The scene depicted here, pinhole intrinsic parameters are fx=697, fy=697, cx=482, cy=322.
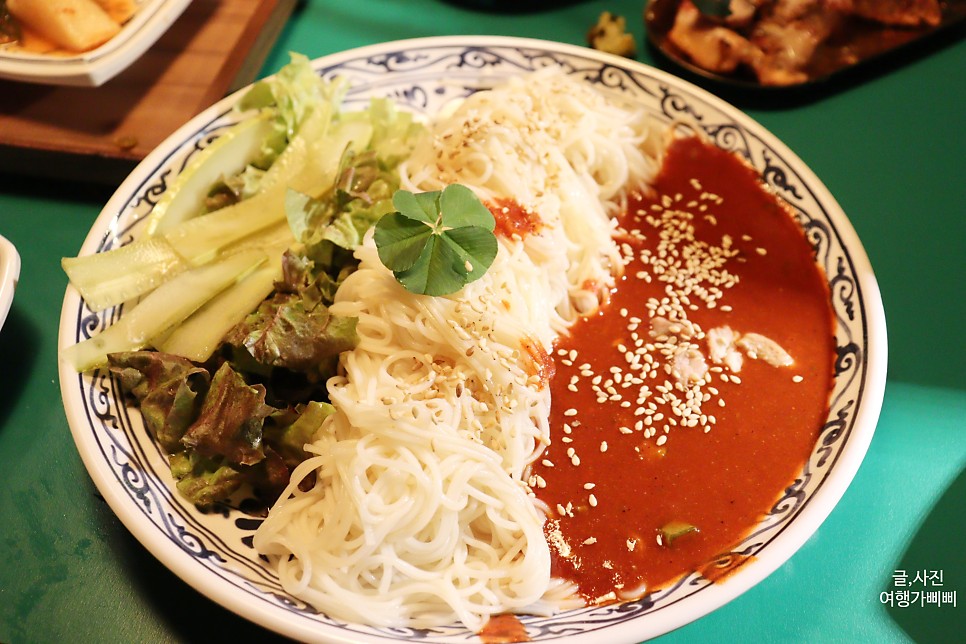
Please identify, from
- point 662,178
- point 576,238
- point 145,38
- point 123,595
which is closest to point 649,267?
point 576,238

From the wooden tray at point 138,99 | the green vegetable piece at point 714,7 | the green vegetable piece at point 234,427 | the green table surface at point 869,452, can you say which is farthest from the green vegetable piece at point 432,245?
the green vegetable piece at point 714,7

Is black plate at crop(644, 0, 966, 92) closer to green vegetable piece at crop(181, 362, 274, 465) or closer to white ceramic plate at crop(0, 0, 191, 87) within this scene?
white ceramic plate at crop(0, 0, 191, 87)

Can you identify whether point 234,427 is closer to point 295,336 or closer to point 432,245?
point 295,336

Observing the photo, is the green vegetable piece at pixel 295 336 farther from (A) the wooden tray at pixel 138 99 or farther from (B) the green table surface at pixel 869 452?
(A) the wooden tray at pixel 138 99

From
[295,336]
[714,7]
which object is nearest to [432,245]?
[295,336]

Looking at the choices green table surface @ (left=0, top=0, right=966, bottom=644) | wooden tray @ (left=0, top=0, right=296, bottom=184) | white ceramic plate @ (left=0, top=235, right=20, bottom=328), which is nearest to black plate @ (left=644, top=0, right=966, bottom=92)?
green table surface @ (left=0, top=0, right=966, bottom=644)

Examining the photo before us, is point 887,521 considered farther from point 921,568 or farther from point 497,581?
point 497,581
